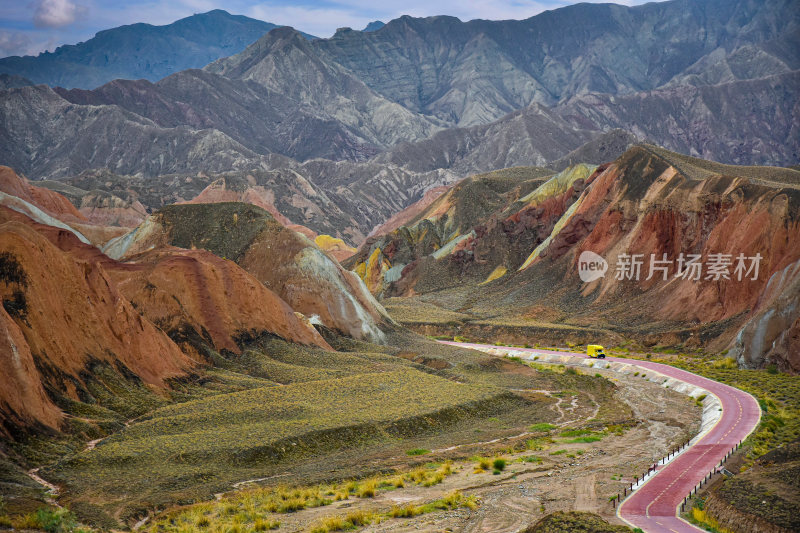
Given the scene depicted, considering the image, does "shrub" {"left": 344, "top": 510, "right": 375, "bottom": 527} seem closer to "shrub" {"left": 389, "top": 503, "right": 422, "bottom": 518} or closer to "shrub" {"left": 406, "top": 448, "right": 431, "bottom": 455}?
"shrub" {"left": 389, "top": 503, "right": 422, "bottom": 518}

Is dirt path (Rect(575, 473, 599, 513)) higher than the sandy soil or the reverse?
higher

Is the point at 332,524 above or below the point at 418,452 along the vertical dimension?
above

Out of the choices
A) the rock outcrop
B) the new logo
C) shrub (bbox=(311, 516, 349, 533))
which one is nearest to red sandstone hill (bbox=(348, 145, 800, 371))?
the new logo

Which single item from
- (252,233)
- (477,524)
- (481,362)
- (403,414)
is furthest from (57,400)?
(252,233)

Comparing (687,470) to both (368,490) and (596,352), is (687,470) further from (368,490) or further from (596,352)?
(596,352)

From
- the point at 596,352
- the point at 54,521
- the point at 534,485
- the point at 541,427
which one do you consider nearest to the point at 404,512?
the point at 534,485

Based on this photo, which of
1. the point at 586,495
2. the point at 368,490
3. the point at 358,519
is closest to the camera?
the point at 358,519

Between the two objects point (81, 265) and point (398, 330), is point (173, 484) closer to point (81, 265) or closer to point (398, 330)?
point (81, 265)

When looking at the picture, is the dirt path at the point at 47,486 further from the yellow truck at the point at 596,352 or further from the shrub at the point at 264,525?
the yellow truck at the point at 596,352
